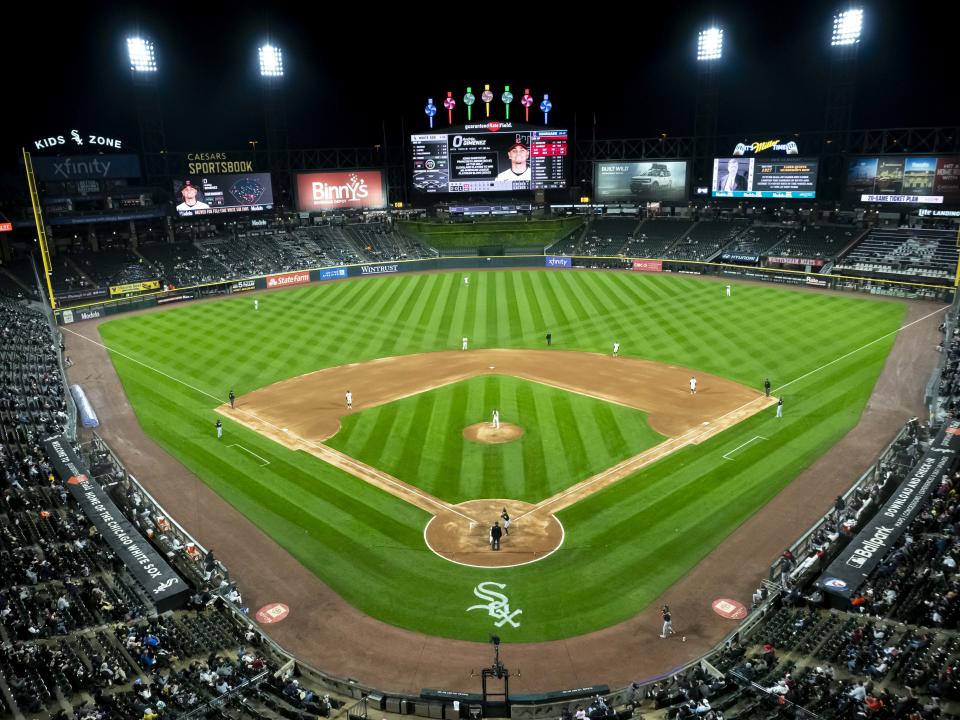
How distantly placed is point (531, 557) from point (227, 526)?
450 inches

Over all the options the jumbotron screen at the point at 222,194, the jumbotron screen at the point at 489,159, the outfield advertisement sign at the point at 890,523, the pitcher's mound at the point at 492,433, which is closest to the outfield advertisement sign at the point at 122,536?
the pitcher's mound at the point at 492,433

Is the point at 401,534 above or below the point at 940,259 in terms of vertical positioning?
below

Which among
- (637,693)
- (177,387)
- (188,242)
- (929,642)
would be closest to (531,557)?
(637,693)

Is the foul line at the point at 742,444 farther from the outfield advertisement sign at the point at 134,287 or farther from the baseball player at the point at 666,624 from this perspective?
the outfield advertisement sign at the point at 134,287

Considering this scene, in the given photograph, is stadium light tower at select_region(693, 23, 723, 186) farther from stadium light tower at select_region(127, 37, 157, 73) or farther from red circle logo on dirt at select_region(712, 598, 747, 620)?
red circle logo on dirt at select_region(712, 598, 747, 620)

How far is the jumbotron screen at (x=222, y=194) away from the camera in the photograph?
77.0 metres

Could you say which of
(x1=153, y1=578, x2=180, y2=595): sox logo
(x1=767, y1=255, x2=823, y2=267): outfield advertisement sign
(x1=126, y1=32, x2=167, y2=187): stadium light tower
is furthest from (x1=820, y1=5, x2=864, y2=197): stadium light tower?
(x1=153, y1=578, x2=180, y2=595): sox logo

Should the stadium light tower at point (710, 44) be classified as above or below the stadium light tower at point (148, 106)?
above

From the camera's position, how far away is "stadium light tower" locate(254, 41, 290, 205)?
8100 cm

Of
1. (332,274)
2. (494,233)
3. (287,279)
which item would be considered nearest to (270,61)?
(332,274)

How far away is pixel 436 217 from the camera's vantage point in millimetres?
93625

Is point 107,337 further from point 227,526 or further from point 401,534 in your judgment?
point 401,534

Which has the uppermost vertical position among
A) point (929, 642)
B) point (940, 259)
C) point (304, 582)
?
point (940, 259)

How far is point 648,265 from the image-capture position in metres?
78.2
